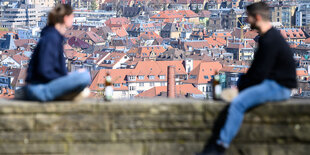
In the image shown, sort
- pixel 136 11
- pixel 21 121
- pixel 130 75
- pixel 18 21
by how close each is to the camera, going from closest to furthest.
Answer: pixel 21 121, pixel 130 75, pixel 18 21, pixel 136 11

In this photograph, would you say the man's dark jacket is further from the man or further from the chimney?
the chimney

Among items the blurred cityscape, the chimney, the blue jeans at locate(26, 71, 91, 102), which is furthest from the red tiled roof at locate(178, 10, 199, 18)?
the blue jeans at locate(26, 71, 91, 102)

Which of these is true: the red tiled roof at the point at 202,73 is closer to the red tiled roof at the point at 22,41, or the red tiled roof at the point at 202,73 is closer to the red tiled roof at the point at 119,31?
the red tiled roof at the point at 22,41

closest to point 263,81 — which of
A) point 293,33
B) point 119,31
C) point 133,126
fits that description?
point 133,126

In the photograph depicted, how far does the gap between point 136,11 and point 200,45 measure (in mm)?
48677

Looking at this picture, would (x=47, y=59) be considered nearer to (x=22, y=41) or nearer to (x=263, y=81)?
(x=263, y=81)

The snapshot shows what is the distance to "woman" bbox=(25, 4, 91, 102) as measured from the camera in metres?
5.30

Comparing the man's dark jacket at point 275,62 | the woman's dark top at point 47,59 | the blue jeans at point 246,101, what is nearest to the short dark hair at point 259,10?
the man's dark jacket at point 275,62

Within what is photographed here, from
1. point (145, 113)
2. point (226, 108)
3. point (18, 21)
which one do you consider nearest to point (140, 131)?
point (145, 113)

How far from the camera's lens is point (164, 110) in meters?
5.21

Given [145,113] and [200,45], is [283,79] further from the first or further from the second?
[200,45]

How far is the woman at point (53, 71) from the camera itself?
17.4 ft

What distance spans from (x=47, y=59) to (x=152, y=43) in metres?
89.7

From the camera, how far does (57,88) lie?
17.4 ft
